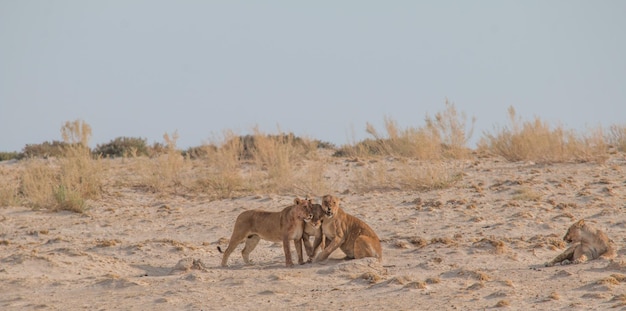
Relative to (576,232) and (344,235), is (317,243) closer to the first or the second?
(344,235)

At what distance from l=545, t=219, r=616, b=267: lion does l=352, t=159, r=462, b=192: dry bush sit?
6136 mm

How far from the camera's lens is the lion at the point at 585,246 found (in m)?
12.2

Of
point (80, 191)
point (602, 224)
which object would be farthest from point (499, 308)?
point (80, 191)

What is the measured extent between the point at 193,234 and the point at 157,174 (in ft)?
14.8

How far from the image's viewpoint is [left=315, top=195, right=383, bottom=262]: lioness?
12570 mm

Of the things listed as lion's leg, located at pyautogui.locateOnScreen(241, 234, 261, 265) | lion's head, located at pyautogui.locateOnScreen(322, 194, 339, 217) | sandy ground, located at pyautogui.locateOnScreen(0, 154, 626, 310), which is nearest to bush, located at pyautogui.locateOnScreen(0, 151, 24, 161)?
sandy ground, located at pyautogui.locateOnScreen(0, 154, 626, 310)

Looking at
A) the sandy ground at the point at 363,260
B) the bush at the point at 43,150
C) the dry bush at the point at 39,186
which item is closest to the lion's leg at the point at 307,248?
the sandy ground at the point at 363,260

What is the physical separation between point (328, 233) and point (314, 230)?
24 cm

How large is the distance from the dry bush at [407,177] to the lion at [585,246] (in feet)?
20.1

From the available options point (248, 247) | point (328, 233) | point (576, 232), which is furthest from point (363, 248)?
point (576, 232)

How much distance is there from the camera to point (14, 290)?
38.7 feet

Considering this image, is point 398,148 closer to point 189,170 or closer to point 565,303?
point 189,170

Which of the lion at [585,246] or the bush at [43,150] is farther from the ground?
the bush at [43,150]

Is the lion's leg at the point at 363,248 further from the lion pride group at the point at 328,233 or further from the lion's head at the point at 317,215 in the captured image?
the lion's head at the point at 317,215
